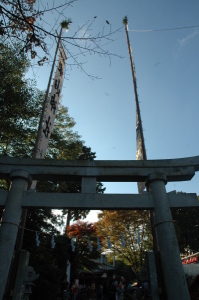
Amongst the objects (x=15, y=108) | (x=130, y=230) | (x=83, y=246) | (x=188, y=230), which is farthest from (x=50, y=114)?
(x=188, y=230)

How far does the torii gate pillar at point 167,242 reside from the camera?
4875 mm

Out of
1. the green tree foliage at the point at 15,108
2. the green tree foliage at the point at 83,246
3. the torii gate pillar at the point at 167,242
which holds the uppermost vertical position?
the green tree foliage at the point at 15,108

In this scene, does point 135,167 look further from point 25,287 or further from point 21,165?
point 25,287

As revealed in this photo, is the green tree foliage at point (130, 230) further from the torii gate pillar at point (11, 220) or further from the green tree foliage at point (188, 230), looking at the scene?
the torii gate pillar at point (11, 220)

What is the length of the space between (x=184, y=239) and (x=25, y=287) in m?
24.5

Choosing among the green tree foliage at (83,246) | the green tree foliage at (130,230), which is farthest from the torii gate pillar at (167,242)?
the green tree foliage at (83,246)

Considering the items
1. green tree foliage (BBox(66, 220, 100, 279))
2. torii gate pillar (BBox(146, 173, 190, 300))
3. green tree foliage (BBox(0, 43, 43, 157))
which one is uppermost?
green tree foliage (BBox(0, 43, 43, 157))

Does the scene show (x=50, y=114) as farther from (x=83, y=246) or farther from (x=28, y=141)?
(x=83, y=246)

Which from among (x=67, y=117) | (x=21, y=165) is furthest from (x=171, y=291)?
(x=67, y=117)

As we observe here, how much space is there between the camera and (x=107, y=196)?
6.02 meters

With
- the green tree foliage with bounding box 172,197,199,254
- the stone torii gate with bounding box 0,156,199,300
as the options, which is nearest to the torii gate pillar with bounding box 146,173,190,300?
the stone torii gate with bounding box 0,156,199,300

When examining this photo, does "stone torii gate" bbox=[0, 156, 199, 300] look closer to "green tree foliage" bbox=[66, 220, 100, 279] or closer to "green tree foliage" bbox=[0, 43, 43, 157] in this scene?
"green tree foliage" bbox=[0, 43, 43, 157]

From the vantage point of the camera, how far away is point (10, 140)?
1409cm

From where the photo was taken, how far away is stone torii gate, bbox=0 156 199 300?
509cm
